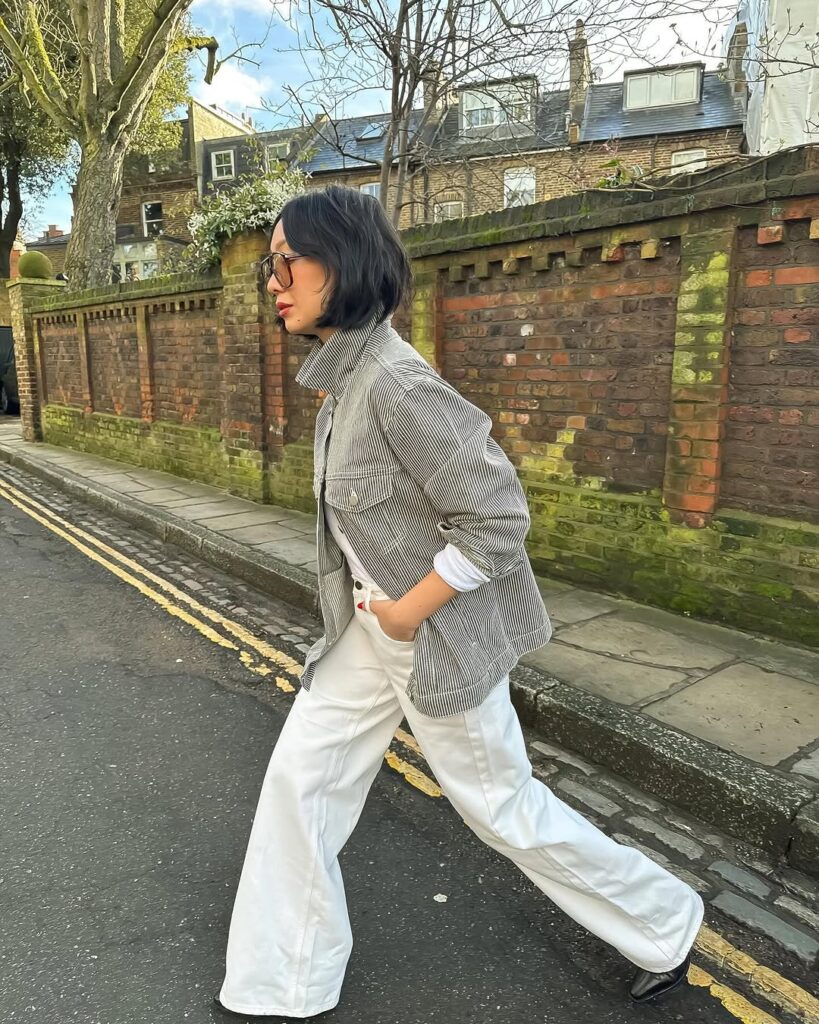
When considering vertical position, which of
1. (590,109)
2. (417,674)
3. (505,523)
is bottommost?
(417,674)

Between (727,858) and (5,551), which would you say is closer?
(727,858)

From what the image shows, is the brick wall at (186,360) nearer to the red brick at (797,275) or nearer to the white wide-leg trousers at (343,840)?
the red brick at (797,275)

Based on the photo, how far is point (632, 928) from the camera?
5.94ft

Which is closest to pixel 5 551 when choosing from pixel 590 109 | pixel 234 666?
pixel 234 666

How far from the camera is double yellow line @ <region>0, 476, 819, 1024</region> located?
193 centimetres

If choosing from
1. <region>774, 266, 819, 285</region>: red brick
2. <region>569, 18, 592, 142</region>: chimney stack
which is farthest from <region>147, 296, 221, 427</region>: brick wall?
<region>774, 266, 819, 285</region>: red brick

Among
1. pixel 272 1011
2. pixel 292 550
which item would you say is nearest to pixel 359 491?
pixel 272 1011

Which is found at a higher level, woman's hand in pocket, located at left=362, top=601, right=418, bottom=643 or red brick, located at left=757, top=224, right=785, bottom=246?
red brick, located at left=757, top=224, right=785, bottom=246

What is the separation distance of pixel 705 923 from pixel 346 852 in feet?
3.79

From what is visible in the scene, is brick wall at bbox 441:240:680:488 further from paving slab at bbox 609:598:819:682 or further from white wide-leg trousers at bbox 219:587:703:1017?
white wide-leg trousers at bbox 219:587:703:1017

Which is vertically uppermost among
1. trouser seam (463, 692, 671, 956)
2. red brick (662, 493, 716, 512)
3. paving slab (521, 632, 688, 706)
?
red brick (662, 493, 716, 512)

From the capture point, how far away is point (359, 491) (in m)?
1.62

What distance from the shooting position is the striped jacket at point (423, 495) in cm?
151

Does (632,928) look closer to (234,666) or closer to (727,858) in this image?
(727,858)
